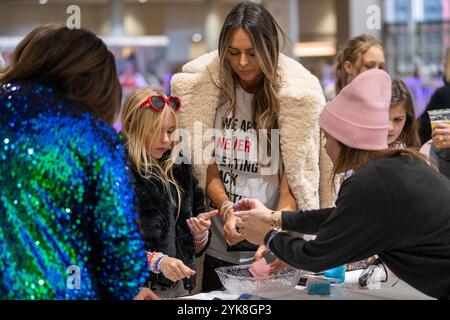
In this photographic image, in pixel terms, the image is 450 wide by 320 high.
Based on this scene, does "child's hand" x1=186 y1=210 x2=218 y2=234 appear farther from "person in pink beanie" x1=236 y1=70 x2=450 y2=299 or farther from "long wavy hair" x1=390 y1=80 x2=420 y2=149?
"long wavy hair" x1=390 y1=80 x2=420 y2=149

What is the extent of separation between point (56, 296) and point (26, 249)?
0.10 m

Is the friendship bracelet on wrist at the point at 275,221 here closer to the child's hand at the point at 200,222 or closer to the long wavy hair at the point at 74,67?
the child's hand at the point at 200,222

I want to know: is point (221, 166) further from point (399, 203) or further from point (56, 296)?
point (56, 296)

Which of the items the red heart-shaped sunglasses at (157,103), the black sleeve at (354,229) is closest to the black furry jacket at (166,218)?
the red heart-shaped sunglasses at (157,103)

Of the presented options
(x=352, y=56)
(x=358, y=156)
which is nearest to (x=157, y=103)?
(x=358, y=156)

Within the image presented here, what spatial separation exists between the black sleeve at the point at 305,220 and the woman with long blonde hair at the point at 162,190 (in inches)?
11.0

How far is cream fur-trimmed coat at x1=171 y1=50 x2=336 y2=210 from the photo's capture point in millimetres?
2246

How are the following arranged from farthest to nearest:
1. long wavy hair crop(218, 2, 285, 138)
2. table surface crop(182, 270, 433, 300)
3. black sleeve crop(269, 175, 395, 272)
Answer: long wavy hair crop(218, 2, 285, 138) < table surface crop(182, 270, 433, 300) < black sleeve crop(269, 175, 395, 272)

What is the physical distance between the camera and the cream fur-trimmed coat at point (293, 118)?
225 cm

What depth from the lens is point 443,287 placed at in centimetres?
160

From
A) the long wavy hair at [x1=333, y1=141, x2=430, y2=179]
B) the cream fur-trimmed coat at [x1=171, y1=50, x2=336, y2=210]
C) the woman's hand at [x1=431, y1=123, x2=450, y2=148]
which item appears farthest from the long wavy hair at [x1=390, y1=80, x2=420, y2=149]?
the long wavy hair at [x1=333, y1=141, x2=430, y2=179]

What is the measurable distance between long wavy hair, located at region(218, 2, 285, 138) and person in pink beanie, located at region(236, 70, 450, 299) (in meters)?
0.57
